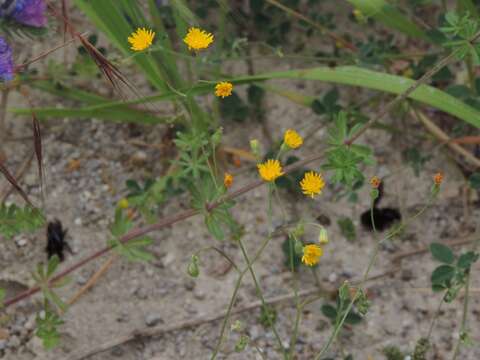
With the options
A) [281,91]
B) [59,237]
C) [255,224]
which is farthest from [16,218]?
[281,91]

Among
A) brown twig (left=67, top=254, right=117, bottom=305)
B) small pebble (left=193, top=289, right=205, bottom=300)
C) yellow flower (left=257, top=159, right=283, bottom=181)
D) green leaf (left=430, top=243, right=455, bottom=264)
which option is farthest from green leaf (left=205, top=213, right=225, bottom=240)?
green leaf (left=430, top=243, right=455, bottom=264)

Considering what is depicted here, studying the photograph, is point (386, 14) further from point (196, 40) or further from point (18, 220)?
point (18, 220)

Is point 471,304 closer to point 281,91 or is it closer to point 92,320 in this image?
point 281,91

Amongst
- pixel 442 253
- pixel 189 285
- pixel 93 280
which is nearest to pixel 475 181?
pixel 442 253

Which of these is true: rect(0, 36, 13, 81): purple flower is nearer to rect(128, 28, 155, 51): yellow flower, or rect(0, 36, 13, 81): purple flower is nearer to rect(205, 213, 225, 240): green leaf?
rect(128, 28, 155, 51): yellow flower

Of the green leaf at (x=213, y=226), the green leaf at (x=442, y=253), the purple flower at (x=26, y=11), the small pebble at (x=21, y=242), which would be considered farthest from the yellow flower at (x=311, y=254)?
the small pebble at (x=21, y=242)
